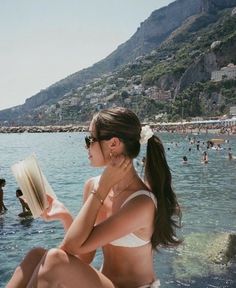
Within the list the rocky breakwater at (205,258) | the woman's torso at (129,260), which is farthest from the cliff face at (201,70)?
the woman's torso at (129,260)

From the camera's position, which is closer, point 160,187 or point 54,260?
point 54,260

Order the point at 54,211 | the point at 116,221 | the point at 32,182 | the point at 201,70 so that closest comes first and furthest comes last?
the point at 116,221, the point at 32,182, the point at 54,211, the point at 201,70

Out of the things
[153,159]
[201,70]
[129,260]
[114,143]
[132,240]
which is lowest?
[201,70]

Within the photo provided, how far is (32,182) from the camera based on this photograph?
10.2 ft

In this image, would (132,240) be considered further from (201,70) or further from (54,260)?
(201,70)

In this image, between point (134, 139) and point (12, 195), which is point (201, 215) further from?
point (134, 139)

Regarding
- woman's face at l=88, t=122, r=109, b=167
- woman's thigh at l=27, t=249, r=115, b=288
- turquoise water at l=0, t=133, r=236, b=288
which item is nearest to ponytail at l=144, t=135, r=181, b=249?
woman's face at l=88, t=122, r=109, b=167

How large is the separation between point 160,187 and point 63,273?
2.85ft

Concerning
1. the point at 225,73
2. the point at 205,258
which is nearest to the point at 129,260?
the point at 205,258

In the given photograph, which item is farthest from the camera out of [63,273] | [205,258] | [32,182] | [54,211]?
[205,258]

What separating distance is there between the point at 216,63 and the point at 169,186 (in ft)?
579

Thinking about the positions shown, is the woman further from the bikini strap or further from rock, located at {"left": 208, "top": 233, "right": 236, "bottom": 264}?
rock, located at {"left": 208, "top": 233, "right": 236, "bottom": 264}

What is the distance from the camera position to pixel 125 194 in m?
3.13

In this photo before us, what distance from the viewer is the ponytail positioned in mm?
3168
